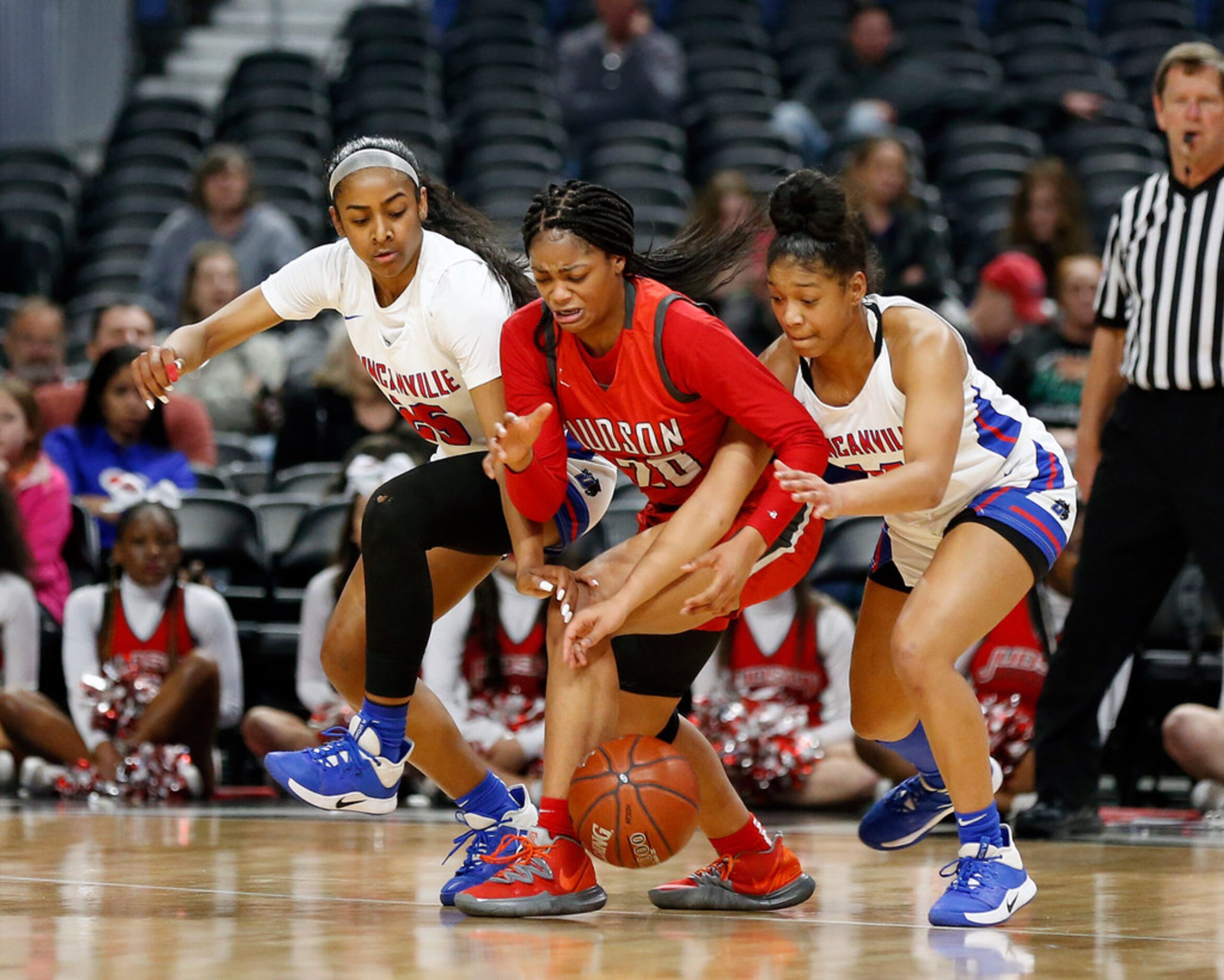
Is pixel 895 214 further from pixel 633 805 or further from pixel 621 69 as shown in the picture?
pixel 633 805

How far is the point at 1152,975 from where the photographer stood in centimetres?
284

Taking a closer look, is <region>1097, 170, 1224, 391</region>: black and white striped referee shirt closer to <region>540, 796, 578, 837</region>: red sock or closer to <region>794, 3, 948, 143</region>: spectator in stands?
<region>540, 796, 578, 837</region>: red sock

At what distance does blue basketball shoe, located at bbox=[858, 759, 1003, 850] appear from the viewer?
411cm

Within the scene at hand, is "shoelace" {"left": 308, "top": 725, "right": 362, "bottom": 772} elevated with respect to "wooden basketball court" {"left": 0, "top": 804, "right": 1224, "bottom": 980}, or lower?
elevated

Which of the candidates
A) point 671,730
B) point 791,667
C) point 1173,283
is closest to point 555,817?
point 671,730

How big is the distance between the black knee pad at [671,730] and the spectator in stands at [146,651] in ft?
9.04

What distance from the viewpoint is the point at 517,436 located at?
3.39 meters

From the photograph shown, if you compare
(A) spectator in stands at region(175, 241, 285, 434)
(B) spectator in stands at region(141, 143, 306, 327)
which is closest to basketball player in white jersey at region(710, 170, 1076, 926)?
(A) spectator in stands at region(175, 241, 285, 434)

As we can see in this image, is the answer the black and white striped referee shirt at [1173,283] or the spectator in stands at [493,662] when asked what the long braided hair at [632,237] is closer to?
the black and white striped referee shirt at [1173,283]

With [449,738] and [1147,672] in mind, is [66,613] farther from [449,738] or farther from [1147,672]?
[1147,672]

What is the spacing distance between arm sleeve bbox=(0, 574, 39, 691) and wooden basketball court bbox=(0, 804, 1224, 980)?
1.28 meters

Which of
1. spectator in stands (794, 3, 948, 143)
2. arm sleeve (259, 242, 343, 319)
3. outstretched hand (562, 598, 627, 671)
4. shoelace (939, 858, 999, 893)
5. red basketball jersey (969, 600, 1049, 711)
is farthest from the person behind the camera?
spectator in stands (794, 3, 948, 143)

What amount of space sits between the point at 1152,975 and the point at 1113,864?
1684mm

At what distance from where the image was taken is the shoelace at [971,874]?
347cm
